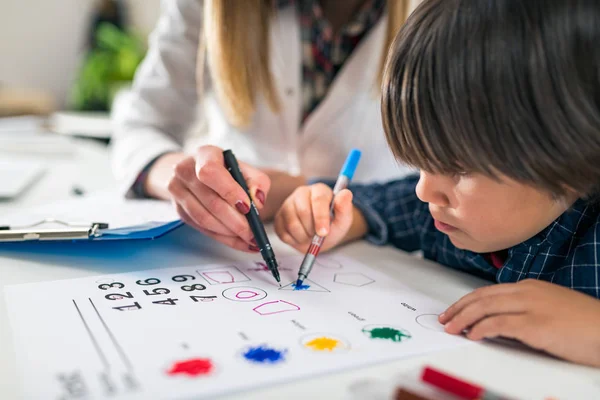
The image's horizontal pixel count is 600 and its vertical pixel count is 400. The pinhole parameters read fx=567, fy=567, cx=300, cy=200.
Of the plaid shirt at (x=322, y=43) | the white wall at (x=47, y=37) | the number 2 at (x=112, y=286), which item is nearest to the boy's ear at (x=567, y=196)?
the number 2 at (x=112, y=286)

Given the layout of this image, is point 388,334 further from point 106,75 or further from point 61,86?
point 61,86

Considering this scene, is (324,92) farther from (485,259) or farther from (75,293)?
(75,293)

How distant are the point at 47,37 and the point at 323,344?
6.11ft

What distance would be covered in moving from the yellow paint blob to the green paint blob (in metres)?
0.03

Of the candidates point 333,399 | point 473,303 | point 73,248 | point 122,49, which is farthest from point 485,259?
point 122,49

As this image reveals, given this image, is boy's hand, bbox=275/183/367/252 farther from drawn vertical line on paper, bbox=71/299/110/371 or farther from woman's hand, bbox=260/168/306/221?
drawn vertical line on paper, bbox=71/299/110/371

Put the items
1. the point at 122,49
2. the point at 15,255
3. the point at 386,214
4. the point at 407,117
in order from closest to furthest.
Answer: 1. the point at 407,117
2. the point at 15,255
3. the point at 386,214
4. the point at 122,49

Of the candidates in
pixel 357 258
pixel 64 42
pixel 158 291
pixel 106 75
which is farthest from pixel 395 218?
pixel 64 42

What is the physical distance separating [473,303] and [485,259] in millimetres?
146

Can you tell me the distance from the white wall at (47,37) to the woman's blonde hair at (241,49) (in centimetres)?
122

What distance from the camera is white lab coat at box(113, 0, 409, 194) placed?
2.70 ft

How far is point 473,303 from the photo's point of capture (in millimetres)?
393

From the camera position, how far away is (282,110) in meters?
0.84

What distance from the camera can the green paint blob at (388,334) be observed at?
38cm
